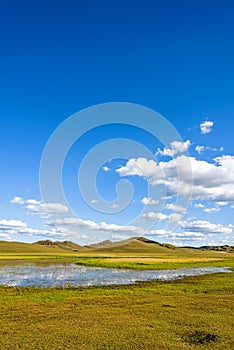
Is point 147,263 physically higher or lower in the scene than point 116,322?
higher

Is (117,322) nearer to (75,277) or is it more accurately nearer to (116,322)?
(116,322)

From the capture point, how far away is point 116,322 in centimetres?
2027

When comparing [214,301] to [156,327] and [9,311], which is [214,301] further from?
[9,311]

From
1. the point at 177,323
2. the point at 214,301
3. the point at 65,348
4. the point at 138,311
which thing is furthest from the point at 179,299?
the point at 65,348

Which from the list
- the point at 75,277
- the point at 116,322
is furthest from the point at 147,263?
the point at 116,322

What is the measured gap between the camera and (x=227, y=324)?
19.7 metres

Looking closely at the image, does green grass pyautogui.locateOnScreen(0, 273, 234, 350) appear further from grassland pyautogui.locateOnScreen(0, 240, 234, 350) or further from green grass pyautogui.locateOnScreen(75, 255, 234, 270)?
green grass pyautogui.locateOnScreen(75, 255, 234, 270)

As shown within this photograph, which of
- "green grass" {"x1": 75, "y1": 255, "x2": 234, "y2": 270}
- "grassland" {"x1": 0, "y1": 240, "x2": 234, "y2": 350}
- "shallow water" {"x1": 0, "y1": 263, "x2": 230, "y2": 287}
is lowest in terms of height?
"grassland" {"x1": 0, "y1": 240, "x2": 234, "y2": 350}

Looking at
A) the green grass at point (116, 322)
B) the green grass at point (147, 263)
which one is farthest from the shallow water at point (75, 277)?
the green grass at point (147, 263)

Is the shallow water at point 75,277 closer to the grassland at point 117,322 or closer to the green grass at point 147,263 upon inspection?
the grassland at point 117,322

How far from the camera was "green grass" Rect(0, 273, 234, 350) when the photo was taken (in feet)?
54.4

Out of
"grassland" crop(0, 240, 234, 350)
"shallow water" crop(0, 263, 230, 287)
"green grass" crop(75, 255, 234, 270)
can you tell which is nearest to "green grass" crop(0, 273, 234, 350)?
"grassland" crop(0, 240, 234, 350)

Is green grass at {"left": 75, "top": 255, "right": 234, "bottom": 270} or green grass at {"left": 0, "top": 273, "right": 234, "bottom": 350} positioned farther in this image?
green grass at {"left": 75, "top": 255, "right": 234, "bottom": 270}

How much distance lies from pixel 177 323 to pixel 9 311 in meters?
11.4
